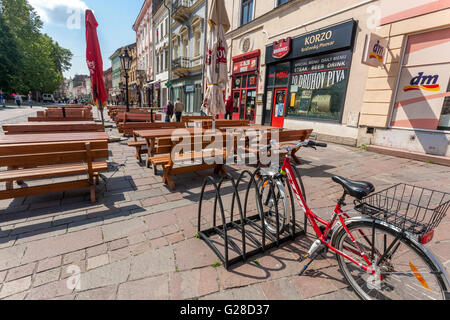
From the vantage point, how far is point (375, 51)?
21.0 feet

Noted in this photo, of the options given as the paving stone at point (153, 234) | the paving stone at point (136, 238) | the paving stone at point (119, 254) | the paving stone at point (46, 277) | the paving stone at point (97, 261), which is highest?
the paving stone at point (153, 234)

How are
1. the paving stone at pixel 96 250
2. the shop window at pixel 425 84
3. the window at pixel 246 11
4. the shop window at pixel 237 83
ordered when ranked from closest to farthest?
the paving stone at pixel 96 250 < the shop window at pixel 425 84 < the window at pixel 246 11 < the shop window at pixel 237 83

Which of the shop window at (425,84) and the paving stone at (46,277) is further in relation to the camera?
the shop window at (425,84)

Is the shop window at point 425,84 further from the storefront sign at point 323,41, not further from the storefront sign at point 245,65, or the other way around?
the storefront sign at point 245,65

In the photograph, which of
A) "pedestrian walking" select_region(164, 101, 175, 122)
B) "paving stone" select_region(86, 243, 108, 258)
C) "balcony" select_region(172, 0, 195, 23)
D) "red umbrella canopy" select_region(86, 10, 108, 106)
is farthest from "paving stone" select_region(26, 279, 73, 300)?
"balcony" select_region(172, 0, 195, 23)

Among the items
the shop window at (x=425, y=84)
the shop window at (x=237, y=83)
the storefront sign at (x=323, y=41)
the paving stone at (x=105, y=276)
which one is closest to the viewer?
the paving stone at (x=105, y=276)

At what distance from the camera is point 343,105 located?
8.16 m

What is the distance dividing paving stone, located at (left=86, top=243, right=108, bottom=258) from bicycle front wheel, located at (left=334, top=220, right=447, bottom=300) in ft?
7.17

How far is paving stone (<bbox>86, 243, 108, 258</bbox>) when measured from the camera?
7.09 ft

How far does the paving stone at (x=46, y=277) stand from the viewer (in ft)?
5.94

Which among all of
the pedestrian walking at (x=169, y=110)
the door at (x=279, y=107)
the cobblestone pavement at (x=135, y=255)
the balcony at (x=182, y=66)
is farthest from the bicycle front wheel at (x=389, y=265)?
the balcony at (x=182, y=66)

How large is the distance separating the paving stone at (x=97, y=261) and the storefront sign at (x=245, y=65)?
39.9 feet

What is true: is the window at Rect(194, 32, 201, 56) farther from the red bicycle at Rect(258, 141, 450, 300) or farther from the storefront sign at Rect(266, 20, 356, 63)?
the red bicycle at Rect(258, 141, 450, 300)

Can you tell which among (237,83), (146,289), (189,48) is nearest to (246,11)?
(237,83)
